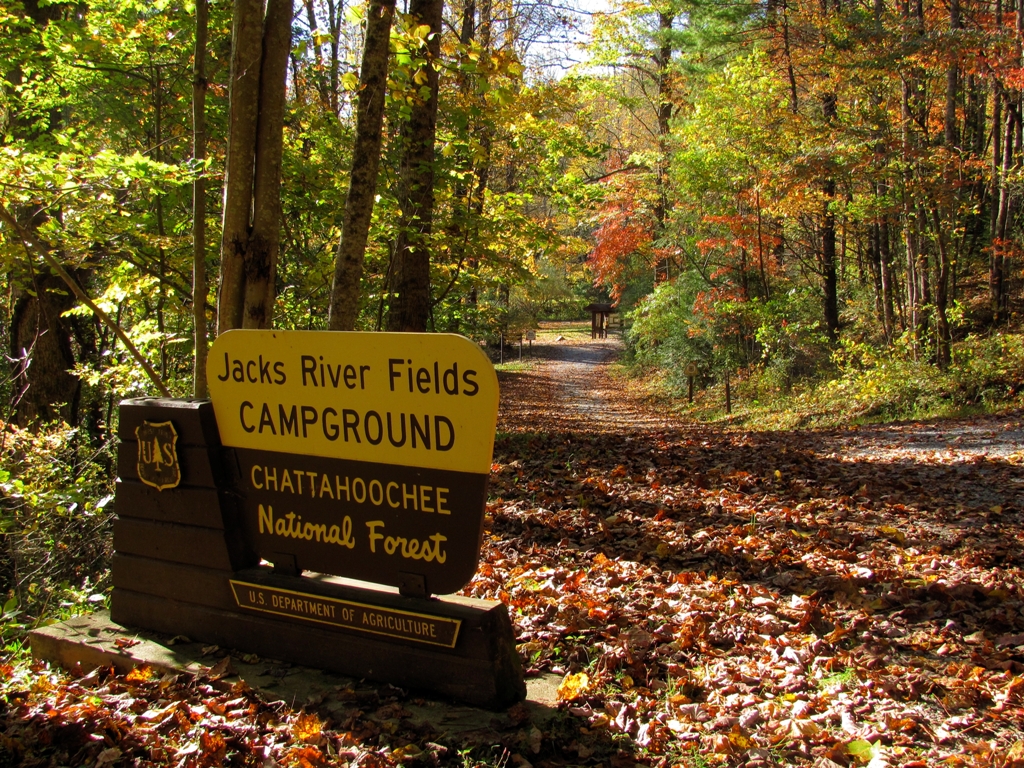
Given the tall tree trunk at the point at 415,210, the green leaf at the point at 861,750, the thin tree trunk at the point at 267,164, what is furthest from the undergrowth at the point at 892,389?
the thin tree trunk at the point at 267,164

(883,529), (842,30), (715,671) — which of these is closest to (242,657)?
(715,671)

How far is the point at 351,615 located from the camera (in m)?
3.23

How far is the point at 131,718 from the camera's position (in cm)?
291

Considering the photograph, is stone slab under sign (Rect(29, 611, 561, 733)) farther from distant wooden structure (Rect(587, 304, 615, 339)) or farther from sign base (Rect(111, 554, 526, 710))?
distant wooden structure (Rect(587, 304, 615, 339))

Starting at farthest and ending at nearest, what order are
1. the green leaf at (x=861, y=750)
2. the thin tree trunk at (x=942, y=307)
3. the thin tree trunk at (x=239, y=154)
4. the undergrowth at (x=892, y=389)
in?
the thin tree trunk at (x=942, y=307), the undergrowth at (x=892, y=389), the thin tree trunk at (x=239, y=154), the green leaf at (x=861, y=750)

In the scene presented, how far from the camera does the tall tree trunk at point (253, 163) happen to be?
5.15 meters

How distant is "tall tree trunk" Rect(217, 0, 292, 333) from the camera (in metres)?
5.15

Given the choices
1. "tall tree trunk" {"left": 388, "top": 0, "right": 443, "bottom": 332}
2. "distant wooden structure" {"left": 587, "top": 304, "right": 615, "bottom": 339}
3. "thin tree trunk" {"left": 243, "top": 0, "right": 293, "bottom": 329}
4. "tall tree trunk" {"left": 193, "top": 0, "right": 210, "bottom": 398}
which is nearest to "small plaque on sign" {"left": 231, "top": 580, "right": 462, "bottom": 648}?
"thin tree trunk" {"left": 243, "top": 0, "right": 293, "bottom": 329}

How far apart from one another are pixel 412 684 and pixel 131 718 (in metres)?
1.13

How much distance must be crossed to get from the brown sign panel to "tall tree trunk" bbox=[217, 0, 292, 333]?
209 cm

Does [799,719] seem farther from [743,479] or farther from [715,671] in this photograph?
[743,479]

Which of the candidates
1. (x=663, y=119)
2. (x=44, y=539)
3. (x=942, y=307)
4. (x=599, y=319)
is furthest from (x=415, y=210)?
(x=599, y=319)

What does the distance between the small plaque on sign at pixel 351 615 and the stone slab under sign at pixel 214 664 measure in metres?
0.25

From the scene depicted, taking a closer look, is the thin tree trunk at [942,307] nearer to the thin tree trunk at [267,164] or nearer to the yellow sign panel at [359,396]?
the thin tree trunk at [267,164]
